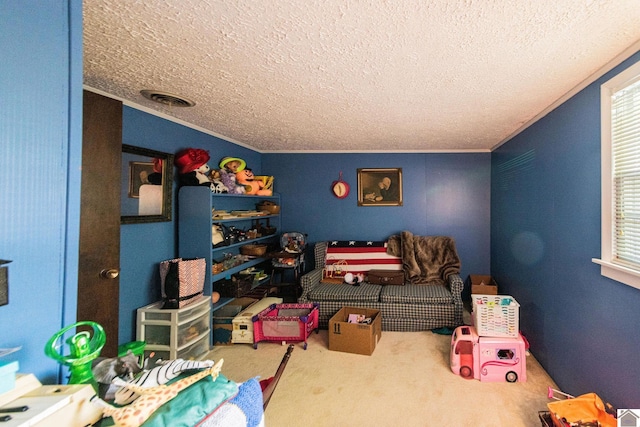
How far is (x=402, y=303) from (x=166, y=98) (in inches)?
126

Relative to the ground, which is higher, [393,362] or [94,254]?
[94,254]

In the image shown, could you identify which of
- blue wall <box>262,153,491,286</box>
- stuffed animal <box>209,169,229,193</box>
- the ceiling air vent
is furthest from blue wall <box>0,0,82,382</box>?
blue wall <box>262,153,491,286</box>

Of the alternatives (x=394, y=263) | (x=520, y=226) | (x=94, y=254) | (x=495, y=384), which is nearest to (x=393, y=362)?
(x=495, y=384)

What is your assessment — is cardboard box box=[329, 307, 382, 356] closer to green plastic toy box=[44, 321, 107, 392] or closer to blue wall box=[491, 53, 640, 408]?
blue wall box=[491, 53, 640, 408]

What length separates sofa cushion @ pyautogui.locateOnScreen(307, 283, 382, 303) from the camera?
3564 mm

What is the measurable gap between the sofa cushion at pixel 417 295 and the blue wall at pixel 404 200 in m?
1.09

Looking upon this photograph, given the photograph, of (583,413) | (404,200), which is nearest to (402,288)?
(404,200)

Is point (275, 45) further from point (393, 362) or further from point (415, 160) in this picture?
point (415, 160)

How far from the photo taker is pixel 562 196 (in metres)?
2.35

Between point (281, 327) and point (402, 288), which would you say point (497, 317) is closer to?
point (402, 288)

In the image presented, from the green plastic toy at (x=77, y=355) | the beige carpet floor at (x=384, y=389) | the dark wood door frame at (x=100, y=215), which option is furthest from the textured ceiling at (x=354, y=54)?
the beige carpet floor at (x=384, y=389)

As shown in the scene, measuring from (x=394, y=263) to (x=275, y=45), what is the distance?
131 inches

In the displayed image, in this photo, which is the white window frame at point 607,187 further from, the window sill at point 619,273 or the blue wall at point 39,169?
the blue wall at point 39,169

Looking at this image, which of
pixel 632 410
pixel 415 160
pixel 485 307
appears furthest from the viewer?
pixel 415 160
